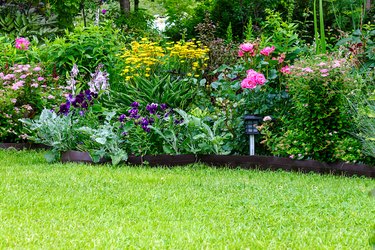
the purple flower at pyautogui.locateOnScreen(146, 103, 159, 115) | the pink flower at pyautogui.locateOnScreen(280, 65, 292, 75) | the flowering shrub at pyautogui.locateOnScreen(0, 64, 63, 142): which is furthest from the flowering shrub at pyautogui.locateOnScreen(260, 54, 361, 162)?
the flowering shrub at pyautogui.locateOnScreen(0, 64, 63, 142)

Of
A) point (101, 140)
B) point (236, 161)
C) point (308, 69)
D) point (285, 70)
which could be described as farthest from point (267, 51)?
point (101, 140)

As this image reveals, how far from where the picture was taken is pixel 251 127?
6949 millimetres

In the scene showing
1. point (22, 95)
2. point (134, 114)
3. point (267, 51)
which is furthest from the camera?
point (22, 95)

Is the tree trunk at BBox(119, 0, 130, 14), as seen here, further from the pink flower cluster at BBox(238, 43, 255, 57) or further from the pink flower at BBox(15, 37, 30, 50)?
the pink flower cluster at BBox(238, 43, 255, 57)

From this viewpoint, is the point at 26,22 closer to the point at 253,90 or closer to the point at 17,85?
the point at 17,85

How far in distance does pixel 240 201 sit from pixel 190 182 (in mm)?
1009

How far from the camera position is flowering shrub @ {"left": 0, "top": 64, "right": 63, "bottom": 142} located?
8.45 meters

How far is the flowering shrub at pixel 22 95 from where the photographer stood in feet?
27.7

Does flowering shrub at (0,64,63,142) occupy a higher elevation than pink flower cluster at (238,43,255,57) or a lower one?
lower

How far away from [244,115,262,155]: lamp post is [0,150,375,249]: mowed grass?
676mm

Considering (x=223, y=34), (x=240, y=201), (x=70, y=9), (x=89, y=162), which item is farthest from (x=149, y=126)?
(x=223, y=34)

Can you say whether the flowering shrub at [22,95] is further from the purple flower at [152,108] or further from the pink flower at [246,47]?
the pink flower at [246,47]

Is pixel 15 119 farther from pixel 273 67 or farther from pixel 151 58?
pixel 273 67

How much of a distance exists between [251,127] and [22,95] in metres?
3.79
